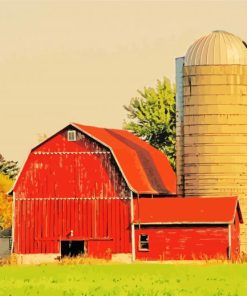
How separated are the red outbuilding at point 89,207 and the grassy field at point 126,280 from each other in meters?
7.26

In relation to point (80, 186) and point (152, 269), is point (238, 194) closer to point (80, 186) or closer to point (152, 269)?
point (80, 186)

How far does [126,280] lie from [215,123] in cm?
1881

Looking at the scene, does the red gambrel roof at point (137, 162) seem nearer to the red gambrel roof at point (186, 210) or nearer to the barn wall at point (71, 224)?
the red gambrel roof at point (186, 210)

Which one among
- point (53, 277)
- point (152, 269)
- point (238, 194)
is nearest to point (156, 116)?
point (238, 194)

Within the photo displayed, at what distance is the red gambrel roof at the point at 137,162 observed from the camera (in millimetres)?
52562

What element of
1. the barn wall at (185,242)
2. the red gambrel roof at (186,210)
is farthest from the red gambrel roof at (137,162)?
the barn wall at (185,242)

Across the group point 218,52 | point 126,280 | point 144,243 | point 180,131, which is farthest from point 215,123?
point 126,280

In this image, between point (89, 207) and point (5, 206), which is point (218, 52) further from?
point (5, 206)

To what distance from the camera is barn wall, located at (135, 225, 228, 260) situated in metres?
50.2

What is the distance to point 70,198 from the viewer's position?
2072 inches

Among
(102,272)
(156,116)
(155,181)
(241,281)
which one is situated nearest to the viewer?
(241,281)

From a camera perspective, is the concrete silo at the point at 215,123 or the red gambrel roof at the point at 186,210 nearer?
the red gambrel roof at the point at 186,210

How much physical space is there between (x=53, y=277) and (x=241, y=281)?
22.9ft

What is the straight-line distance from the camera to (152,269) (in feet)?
139
